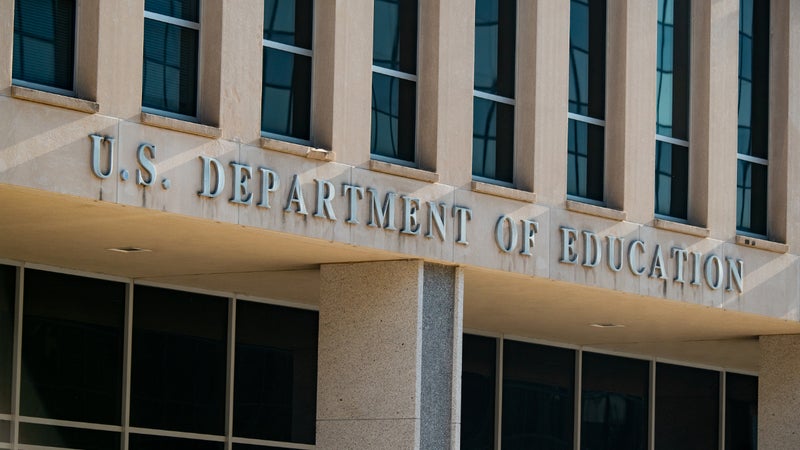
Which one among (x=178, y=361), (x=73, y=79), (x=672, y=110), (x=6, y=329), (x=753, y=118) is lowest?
(x=178, y=361)

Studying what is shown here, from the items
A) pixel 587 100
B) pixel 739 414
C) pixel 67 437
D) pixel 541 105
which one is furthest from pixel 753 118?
pixel 67 437

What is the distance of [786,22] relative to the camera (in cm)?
2527

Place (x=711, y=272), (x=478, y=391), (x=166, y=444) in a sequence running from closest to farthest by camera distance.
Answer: (x=166, y=444) < (x=711, y=272) < (x=478, y=391)

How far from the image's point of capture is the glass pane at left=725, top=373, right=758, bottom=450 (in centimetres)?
3075

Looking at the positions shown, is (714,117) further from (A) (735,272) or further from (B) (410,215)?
(B) (410,215)

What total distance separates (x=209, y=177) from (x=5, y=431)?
187 inches

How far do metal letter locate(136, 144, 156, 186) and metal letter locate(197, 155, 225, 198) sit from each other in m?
0.62

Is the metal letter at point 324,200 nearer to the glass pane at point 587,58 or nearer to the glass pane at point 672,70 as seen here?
the glass pane at point 587,58

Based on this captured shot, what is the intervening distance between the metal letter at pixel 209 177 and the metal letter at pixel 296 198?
2.81 ft

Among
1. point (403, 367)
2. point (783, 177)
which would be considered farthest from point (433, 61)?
point (783, 177)

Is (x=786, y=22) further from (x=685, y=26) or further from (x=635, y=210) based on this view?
(x=635, y=210)

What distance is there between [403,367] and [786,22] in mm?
8646

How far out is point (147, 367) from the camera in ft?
72.5

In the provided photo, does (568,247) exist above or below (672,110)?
below
